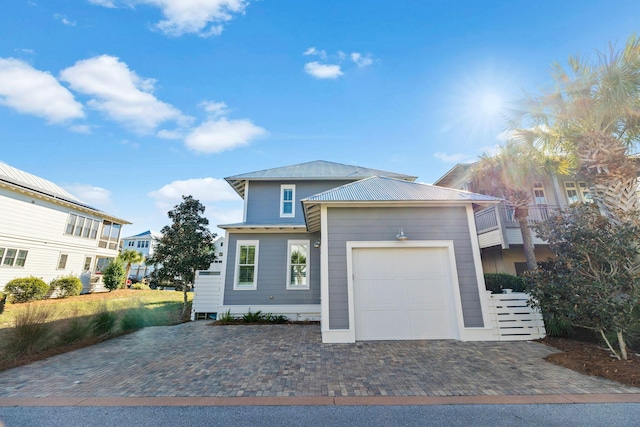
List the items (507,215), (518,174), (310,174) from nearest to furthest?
(518,174) → (507,215) → (310,174)

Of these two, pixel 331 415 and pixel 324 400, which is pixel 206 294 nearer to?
pixel 324 400

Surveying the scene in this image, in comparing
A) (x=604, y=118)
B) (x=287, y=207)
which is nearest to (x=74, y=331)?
(x=287, y=207)

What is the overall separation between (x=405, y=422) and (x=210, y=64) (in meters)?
10.6

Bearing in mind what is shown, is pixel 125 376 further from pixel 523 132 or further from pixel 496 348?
pixel 523 132

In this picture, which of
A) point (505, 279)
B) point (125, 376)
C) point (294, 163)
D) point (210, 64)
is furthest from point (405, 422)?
point (294, 163)

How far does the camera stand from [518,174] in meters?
9.77

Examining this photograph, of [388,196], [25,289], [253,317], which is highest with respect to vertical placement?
[388,196]

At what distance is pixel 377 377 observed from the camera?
419cm

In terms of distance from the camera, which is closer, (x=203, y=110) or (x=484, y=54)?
(x=484, y=54)

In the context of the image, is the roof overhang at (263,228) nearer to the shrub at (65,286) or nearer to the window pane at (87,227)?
the shrub at (65,286)

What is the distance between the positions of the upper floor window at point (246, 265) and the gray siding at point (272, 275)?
5.9 inches

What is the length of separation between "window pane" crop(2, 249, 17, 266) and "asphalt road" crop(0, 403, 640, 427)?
17.7 meters

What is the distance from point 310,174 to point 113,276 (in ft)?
60.9

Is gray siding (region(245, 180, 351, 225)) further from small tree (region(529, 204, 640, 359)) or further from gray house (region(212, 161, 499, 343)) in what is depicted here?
small tree (region(529, 204, 640, 359))
